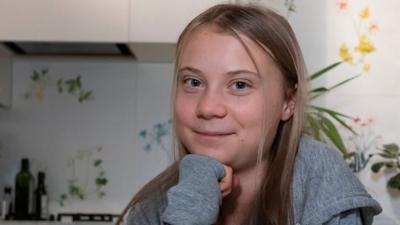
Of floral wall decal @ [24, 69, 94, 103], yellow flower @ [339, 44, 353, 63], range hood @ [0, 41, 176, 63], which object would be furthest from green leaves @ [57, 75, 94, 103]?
yellow flower @ [339, 44, 353, 63]

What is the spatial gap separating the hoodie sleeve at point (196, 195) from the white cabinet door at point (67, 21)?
3.23 ft

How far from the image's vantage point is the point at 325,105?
2.13 m

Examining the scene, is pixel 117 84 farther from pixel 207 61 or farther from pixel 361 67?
pixel 207 61

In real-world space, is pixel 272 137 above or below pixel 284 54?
below

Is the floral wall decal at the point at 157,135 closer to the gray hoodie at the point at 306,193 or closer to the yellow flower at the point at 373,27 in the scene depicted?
the yellow flower at the point at 373,27

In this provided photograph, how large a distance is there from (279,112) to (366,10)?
1.22 metres

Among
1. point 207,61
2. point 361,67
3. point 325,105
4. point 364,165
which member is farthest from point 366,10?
point 207,61

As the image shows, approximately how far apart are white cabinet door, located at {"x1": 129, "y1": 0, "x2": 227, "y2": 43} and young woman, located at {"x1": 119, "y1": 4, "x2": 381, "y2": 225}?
0.78m

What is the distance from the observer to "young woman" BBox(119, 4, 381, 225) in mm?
970

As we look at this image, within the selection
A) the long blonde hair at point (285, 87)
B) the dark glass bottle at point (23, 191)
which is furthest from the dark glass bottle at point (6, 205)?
the long blonde hair at point (285, 87)

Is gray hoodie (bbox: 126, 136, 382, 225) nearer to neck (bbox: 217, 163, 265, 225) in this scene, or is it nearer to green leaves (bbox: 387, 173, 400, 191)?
neck (bbox: 217, 163, 265, 225)

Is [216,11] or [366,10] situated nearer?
[216,11]

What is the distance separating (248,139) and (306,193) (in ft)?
0.45

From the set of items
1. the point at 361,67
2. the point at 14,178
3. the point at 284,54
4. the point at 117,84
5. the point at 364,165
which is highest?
the point at 284,54
